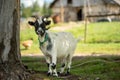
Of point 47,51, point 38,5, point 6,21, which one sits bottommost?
point 38,5

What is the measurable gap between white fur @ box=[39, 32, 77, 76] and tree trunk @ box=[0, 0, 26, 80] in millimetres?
687

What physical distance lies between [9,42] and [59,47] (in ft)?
4.37

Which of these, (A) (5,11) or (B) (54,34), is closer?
(A) (5,11)

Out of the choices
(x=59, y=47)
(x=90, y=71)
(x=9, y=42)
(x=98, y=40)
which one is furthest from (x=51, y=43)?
(x=98, y=40)

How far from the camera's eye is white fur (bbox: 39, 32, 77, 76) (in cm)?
991

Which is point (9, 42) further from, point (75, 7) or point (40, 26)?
point (75, 7)

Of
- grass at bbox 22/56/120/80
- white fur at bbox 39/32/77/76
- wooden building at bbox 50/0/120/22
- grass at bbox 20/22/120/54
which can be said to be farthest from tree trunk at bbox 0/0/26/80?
wooden building at bbox 50/0/120/22

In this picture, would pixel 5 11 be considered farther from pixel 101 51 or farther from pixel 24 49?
pixel 24 49

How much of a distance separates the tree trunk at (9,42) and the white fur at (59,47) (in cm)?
69

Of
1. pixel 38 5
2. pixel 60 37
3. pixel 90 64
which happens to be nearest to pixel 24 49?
pixel 90 64

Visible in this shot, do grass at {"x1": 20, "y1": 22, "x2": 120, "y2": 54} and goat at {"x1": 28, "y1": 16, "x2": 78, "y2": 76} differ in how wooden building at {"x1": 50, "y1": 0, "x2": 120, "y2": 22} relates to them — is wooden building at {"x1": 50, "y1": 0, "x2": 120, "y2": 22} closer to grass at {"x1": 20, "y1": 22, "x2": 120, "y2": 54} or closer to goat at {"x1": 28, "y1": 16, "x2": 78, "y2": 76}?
grass at {"x1": 20, "y1": 22, "x2": 120, "y2": 54}

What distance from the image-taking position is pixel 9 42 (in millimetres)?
9703

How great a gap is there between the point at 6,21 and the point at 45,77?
177 centimetres

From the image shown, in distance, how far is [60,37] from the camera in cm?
1040
